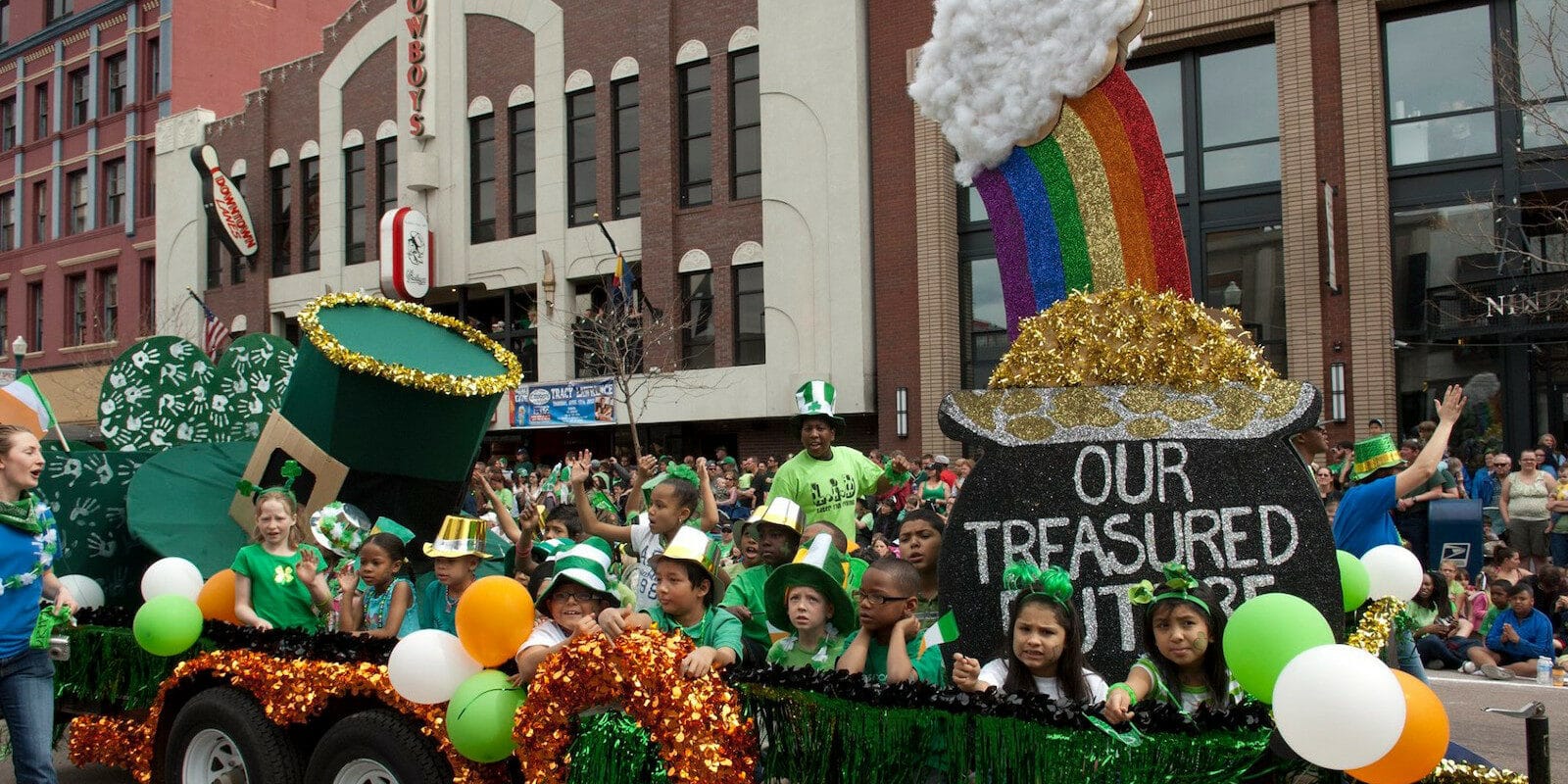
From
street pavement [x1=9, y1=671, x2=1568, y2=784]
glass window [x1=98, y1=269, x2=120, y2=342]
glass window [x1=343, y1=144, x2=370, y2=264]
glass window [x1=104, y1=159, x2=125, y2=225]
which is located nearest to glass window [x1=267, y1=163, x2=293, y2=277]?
glass window [x1=343, y1=144, x2=370, y2=264]

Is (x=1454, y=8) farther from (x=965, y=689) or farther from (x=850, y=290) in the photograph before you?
(x=965, y=689)

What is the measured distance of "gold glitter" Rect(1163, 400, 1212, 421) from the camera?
4.65 metres

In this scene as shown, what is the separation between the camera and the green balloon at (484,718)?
3.96 meters

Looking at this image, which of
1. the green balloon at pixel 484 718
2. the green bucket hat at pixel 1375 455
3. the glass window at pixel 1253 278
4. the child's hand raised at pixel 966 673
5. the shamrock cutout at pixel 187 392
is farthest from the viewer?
the glass window at pixel 1253 278

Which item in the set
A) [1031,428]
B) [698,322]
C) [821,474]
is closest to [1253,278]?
[698,322]

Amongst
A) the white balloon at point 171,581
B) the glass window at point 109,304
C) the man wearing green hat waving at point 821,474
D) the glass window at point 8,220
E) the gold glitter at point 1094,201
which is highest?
the glass window at point 8,220

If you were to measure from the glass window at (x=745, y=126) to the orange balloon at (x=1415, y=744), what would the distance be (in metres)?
20.7

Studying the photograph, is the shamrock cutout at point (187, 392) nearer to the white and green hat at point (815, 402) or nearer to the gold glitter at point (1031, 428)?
the white and green hat at point (815, 402)

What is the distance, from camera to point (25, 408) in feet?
23.3

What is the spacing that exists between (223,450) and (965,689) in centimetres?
511

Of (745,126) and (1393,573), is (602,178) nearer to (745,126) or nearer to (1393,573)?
(745,126)

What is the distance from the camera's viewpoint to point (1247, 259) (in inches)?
726

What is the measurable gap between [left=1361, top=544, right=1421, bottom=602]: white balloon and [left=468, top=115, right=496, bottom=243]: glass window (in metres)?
23.5

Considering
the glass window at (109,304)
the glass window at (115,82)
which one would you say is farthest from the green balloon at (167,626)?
the glass window at (115,82)
